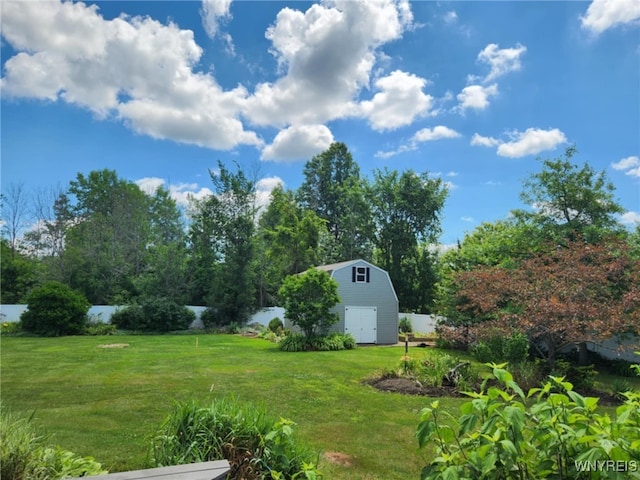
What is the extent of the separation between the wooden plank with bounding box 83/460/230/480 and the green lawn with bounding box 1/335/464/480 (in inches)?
73.6

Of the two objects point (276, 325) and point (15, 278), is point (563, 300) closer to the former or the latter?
point (276, 325)

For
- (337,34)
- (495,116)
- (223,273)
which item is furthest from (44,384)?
(223,273)

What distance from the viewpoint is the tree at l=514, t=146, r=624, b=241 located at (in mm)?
13344

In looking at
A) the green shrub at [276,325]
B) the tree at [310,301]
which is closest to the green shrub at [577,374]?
the tree at [310,301]

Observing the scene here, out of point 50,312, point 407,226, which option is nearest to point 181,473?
point 50,312

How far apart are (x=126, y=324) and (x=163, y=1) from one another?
1976cm

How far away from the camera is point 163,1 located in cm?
666

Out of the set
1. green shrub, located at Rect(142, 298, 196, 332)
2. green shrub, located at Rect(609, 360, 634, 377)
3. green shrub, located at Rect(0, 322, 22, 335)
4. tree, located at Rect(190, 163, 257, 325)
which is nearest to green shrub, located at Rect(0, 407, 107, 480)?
green shrub, located at Rect(609, 360, 634, 377)

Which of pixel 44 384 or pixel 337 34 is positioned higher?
pixel 337 34

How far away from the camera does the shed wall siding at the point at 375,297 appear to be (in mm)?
19047

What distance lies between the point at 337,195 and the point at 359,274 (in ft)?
57.2

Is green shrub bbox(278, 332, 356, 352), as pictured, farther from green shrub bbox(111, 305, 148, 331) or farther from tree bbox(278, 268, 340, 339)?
green shrub bbox(111, 305, 148, 331)

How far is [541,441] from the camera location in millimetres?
1787

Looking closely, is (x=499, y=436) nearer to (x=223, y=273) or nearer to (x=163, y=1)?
(x=163, y=1)
